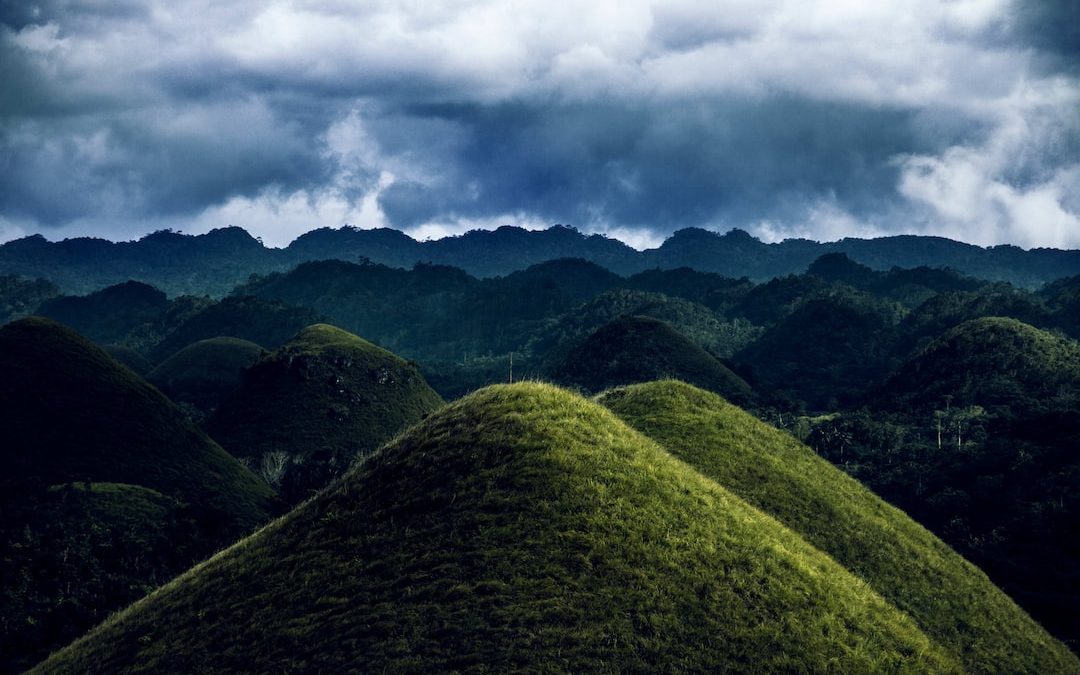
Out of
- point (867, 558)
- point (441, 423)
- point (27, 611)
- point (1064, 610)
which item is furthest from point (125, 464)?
point (1064, 610)

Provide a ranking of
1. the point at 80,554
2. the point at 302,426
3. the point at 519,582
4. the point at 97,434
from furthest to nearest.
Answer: the point at 302,426 < the point at 97,434 < the point at 80,554 < the point at 519,582

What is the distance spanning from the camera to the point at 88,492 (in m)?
112

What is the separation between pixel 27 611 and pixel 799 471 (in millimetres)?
64912

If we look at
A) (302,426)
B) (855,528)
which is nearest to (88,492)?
(302,426)

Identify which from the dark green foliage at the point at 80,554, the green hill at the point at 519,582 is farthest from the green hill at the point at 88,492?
the green hill at the point at 519,582

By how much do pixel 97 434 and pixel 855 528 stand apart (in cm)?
11200

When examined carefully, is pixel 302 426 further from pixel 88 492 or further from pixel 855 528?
→ pixel 855 528

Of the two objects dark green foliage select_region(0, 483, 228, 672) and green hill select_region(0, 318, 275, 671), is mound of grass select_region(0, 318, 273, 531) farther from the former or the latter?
dark green foliage select_region(0, 483, 228, 672)

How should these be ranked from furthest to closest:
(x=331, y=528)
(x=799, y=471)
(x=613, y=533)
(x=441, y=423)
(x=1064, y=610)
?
1. (x=1064, y=610)
2. (x=799, y=471)
3. (x=441, y=423)
4. (x=331, y=528)
5. (x=613, y=533)

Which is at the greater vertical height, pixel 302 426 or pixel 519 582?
pixel 519 582

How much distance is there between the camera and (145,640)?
45.9 m

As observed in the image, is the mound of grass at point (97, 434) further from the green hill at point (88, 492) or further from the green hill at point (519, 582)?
the green hill at point (519, 582)

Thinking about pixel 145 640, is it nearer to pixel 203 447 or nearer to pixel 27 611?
pixel 27 611

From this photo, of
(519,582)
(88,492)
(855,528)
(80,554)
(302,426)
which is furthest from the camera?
(302,426)
